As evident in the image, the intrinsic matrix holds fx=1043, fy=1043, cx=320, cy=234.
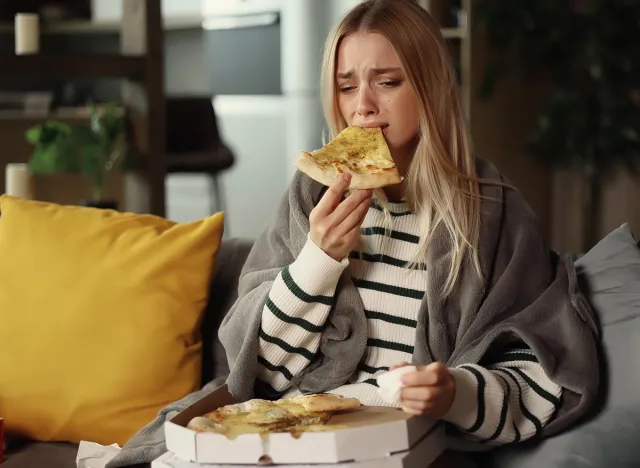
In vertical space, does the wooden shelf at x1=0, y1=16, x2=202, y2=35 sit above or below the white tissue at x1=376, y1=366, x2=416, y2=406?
above

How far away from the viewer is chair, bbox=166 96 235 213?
499cm

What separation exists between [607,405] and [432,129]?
0.53 metres

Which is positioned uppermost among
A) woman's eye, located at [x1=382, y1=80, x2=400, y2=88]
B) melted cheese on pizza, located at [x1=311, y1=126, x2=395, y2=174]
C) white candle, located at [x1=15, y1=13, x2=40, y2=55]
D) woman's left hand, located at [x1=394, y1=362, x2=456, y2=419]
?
white candle, located at [x1=15, y1=13, x2=40, y2=55]

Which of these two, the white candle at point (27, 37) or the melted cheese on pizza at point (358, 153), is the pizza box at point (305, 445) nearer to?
the melted cheese on pizza at point (358, 153)

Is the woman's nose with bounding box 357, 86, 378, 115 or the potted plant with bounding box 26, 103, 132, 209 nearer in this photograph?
the woman's nose with bounding box 357, 86, 378, 115

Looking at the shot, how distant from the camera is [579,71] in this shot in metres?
4.60

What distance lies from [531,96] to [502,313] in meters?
3.64

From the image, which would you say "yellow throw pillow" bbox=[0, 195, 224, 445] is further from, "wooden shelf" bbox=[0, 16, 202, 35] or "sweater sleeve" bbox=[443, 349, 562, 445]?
"wooden shelf" bbox=[0, 16, 202, 35]

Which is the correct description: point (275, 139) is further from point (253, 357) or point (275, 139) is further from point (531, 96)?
point (253, 357)

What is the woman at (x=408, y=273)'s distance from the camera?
163 cm

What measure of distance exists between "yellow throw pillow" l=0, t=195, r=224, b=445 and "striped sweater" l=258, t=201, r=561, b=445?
0.94 ft

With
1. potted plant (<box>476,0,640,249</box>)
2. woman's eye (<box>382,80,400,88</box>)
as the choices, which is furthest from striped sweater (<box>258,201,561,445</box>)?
potted plant (<box>476,0,640,249</box>)

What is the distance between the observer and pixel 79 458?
5.90 feet

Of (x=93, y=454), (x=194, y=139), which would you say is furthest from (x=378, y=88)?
(x=194, y=139)
